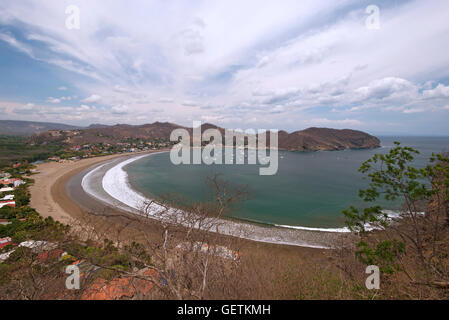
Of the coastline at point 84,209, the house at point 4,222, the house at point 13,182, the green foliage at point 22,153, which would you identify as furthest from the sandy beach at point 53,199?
the green foliage at point 22,153

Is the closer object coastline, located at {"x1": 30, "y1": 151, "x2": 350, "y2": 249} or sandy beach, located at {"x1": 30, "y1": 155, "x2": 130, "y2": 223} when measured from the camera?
coastline, located at {"x1": 30, "y1": 151, "x2": 350, "y2": 249}

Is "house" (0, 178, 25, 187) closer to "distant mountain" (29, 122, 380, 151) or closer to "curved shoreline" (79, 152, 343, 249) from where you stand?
"curved shoreline" (79, 152, 343, 249)

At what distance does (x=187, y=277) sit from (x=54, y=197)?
2387 centimetres

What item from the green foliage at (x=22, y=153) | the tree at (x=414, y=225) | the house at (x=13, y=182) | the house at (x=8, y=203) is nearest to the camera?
the tree at (x=414, y=225)

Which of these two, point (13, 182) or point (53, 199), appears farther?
point (13, 182)

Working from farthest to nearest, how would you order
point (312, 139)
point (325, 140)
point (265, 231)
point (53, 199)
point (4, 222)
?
point (325, 140) → point (312, 139) → point (53, 199) → point (265, 231) → point (4, 222)

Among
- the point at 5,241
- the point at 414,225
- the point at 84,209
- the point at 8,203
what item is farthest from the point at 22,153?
the point at 414,225

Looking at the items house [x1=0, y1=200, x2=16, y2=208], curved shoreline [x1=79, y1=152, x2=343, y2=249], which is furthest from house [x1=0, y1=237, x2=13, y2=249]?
house [x1=0, y1=200, x2=16, y2=208]

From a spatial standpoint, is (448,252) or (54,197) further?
(54,197)

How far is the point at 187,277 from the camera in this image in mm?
3896

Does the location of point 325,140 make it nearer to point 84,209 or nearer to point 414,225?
point 414,225

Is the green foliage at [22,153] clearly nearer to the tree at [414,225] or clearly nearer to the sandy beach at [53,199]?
the sandy beach at [53,199]
